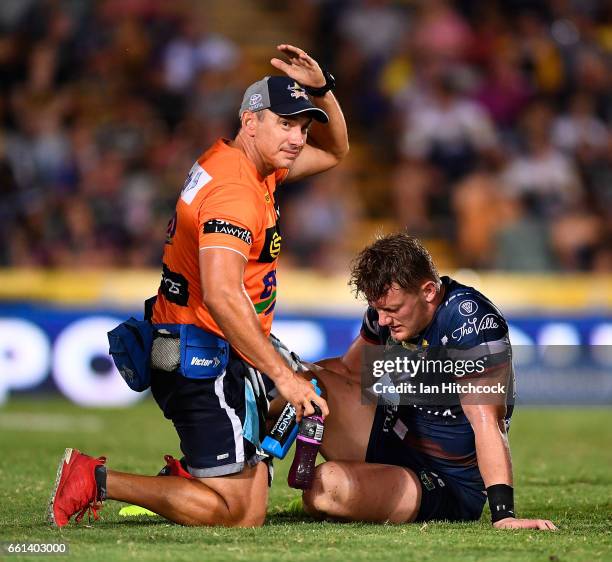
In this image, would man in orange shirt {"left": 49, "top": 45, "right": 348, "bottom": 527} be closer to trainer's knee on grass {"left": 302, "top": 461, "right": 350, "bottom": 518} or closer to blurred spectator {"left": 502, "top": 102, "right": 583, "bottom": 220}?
trainer's knee on grass {"left": 302, "top": 461, "right": 350, "bottom": 518}

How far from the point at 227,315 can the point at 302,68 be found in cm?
143

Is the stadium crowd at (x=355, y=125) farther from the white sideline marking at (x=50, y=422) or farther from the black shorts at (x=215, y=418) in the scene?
the black shorts at (x=215, y=418)

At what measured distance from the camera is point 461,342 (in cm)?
529

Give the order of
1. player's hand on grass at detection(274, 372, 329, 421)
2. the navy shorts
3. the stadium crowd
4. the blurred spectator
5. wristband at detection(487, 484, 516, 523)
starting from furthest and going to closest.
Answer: the blurred spectator, the stadium crowd, the navy shorts, wristband at detection(487, 484, 516, 523), player's hand on grass at detection(274, 372, 329, 421)

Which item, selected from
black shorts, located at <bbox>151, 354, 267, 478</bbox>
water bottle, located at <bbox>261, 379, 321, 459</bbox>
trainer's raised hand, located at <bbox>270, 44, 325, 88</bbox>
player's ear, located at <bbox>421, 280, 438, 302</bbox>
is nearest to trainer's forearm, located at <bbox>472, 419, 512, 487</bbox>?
player's ear, located at <bbox>421, 280, 438, 302</bbox>

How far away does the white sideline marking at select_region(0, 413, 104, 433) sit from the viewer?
9148 millimetres

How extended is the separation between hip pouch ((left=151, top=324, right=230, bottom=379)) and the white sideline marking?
3.78 metres

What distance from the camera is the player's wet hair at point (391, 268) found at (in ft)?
17.1

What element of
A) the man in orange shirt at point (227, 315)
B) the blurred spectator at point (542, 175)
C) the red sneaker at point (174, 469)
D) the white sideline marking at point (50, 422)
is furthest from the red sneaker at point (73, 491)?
the blurred spectator at point (542, 175)

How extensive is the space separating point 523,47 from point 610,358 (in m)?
4.24

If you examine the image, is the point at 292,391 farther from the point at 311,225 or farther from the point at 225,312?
the point at 311,225

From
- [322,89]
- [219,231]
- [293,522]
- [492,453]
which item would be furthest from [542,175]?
[219,231]

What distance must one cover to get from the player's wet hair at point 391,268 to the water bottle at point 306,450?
588mm

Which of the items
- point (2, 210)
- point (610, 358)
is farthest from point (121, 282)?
point (610, 358)
